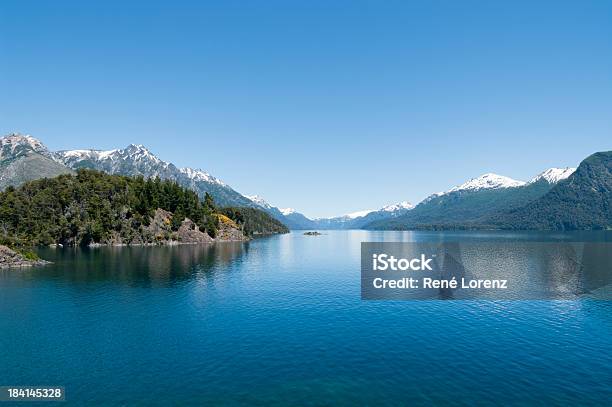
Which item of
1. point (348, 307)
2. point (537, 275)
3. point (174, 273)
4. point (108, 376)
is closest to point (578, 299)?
point (537, 275)

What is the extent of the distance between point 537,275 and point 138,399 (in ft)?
406

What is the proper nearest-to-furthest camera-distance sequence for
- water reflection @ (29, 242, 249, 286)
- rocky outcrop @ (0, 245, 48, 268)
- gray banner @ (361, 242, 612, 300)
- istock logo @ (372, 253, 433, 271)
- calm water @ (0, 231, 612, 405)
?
calm water @ (0, 231, 612, 405) → gray banner @ (361, 242, 612, 300) → water reflection @ (29, 242, 249, 286) → rocky outcrop @ (0, 245, 48, 268) → istock logo @ (372, 253, 433, 271)

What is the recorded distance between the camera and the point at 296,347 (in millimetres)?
54844

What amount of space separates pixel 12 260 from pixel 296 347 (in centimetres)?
13560

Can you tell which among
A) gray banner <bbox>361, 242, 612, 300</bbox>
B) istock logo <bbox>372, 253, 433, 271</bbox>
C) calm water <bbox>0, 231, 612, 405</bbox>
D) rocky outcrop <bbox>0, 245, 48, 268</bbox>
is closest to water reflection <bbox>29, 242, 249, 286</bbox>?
rocky outcrop <bbox>0, 245, 48, 268</bbox>

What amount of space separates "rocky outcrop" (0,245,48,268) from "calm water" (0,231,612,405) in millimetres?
42658

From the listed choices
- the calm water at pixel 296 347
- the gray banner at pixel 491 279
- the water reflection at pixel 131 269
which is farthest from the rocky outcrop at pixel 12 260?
the gray banner at pixel 491 279

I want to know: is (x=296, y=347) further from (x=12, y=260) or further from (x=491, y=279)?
(x=12, y=260)

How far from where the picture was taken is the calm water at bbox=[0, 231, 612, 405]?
132ft

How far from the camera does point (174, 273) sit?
4948 inches

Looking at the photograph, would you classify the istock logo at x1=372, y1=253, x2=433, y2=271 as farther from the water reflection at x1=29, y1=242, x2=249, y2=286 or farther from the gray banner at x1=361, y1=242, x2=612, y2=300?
the water reflection at x1=29, y1=242, x2=249, y2=286

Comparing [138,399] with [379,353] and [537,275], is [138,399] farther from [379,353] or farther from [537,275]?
[537,275]

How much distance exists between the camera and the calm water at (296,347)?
132ft

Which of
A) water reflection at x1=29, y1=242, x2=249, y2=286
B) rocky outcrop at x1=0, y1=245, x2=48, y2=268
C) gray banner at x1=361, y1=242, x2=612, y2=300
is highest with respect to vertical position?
rocky outcrop at x1=0, y1=245, x2=48, y2=268
